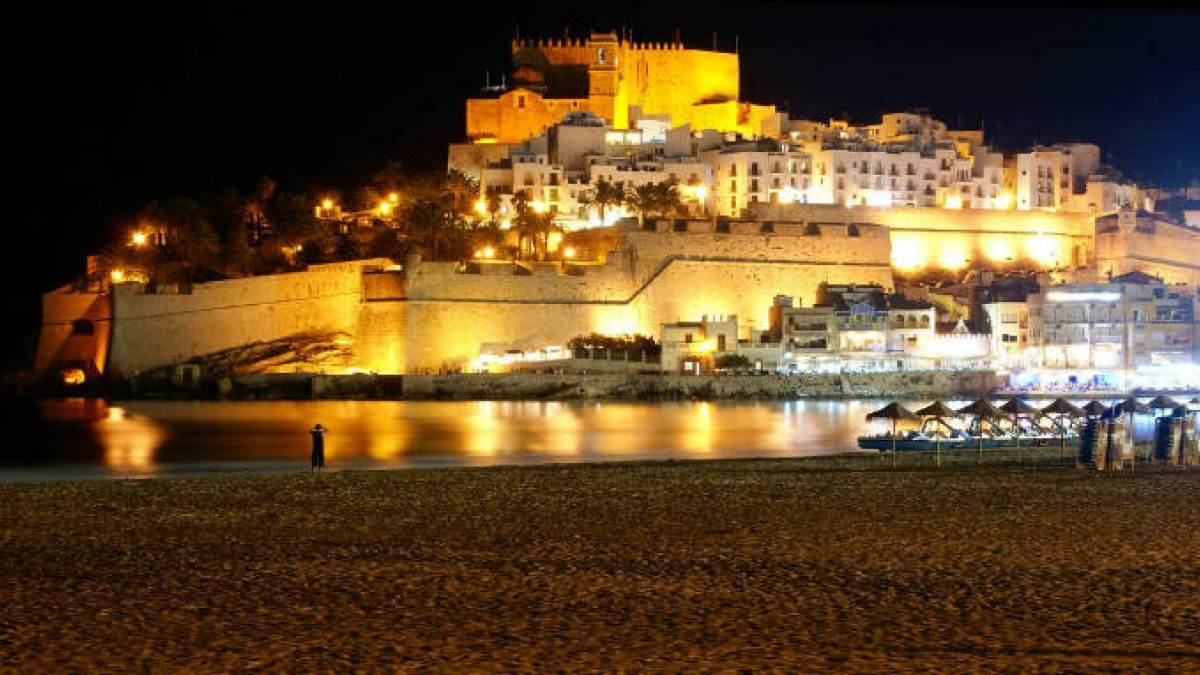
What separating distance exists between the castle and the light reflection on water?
6.80 feet

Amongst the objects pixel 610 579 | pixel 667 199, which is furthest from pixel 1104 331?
pixel 610 579

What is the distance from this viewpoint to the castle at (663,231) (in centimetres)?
3133

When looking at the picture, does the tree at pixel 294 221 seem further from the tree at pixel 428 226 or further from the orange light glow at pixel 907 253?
the orange light glow at pixel 907 253

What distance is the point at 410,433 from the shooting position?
21.7 meters

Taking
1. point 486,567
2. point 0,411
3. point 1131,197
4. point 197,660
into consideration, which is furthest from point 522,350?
point 197,660

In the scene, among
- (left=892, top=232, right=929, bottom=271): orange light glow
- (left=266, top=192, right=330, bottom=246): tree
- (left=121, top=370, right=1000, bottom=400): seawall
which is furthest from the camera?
(left=892, top=232, right=929, bottom=271): orange light glow

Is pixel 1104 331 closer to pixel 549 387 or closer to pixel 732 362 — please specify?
pixel 732 362

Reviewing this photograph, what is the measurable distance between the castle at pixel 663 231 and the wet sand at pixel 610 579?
20229mm

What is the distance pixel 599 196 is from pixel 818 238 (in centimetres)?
532

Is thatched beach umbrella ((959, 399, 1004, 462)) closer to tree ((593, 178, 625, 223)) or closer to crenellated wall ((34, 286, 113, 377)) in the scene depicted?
tree ((593, 178, 625, 223))

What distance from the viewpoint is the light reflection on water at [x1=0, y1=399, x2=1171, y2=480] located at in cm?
1712

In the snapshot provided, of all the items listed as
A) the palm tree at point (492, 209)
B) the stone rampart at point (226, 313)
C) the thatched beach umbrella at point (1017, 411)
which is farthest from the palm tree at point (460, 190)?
the thatched beach umbrella at point (1017, 411)

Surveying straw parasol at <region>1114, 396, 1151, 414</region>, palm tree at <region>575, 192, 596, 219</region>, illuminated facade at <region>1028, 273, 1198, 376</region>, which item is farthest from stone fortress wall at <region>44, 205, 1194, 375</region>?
straw parasol at <region>1114, 396, 1151, 414</region>

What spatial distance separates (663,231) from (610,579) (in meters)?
25.8
